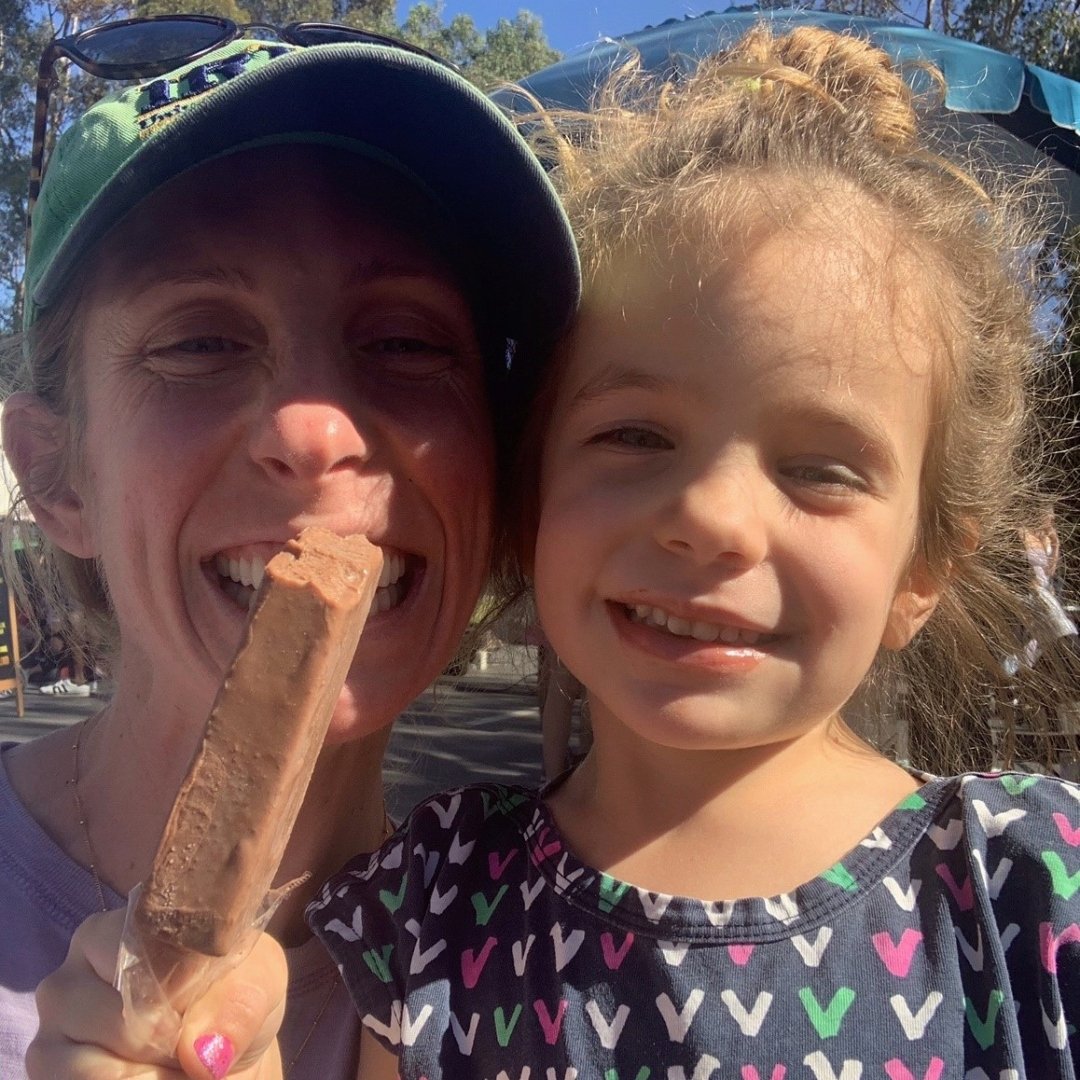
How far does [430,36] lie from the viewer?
30.0 meters

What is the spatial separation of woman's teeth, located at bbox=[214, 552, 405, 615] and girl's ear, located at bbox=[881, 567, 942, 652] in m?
0.89

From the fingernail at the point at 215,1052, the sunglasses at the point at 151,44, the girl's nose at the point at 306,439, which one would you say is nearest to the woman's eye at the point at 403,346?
the girl's nose at the point at 306,439

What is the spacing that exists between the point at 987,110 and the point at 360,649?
16.7 ft

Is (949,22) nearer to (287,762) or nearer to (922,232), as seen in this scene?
(922,232)

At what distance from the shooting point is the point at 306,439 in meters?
1.47

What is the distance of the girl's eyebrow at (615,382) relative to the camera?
1.51m

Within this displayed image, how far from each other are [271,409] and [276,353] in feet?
0.40

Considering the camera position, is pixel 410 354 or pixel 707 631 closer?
pixel 707 631

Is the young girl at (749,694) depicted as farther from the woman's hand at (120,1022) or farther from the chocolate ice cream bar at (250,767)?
the chocolate ice cream bar at (250,767)

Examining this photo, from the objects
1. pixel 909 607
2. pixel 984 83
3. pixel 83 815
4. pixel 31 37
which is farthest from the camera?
pixel 31 37

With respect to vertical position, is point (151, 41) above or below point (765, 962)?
above

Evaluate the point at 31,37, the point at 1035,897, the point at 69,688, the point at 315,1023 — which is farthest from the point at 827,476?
the point at 31,37

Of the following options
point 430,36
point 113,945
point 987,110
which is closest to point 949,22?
point 987,110

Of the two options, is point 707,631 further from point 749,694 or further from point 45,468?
point 45,468
